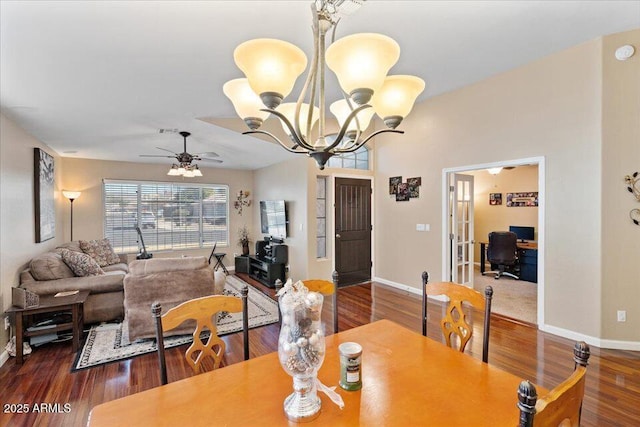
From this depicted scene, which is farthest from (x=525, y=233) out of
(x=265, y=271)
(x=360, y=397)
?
(x=360, y=397)

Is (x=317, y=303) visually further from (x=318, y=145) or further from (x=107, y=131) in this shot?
(x=107, y=131)

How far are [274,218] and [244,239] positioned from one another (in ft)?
4.69

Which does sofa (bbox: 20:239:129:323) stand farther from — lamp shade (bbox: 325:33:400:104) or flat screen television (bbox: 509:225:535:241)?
flat screen television (bbox: 509:225:535:241)

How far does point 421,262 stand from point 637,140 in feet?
9.78

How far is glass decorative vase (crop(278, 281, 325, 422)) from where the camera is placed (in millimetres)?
1086

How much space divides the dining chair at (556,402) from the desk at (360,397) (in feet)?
0.73

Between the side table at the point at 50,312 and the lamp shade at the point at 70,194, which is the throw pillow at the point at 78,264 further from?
the lamp shade at the point at 70,194

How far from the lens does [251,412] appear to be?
1.11m

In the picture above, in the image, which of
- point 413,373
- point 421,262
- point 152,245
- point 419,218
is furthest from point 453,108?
point 152,245

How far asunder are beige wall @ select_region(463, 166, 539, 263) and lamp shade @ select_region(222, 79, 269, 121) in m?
6.22

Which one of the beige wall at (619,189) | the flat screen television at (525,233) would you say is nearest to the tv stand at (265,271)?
the beige wall at (619,189)

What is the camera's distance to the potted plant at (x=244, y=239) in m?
7.23

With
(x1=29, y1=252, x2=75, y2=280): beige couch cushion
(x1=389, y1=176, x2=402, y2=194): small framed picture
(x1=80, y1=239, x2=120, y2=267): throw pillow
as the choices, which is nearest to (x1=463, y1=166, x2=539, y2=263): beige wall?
(x1=389, y1=176, x2=402, y2=194): small framed picture

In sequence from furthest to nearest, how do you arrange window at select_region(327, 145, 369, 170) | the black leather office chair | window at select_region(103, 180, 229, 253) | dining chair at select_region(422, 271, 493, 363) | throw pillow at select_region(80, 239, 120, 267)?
1. window at select_region(103, 180, 229, 253)
2. the black leather office chair
3. window at select_region(327, 145, 369, 170)
4. throw pillow at select_region(80, 239, 120, 267)
5. dining chair at select_region(422, 271, 493, 363)
